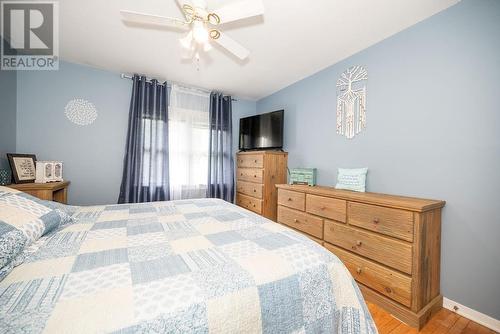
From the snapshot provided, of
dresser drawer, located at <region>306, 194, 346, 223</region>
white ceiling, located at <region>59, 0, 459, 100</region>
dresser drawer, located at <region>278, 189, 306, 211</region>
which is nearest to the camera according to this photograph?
white ceiling, located at <region>59, 0, 459, 100</region>

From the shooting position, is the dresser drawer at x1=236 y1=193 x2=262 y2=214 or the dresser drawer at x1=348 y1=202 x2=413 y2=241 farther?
the dresser drawer at x1=236 y1=193 x2=262 y2=214

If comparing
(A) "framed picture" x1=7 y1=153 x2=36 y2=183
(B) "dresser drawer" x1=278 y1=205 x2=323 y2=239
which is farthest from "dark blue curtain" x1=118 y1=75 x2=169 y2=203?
(B) "dresser drawer" x1=278 y1=205 x2=323 y2=239

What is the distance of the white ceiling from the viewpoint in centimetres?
173

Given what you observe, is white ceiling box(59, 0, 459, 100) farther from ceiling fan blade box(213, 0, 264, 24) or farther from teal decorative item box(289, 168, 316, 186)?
teal decorative item box(289, 168, 316, 186)

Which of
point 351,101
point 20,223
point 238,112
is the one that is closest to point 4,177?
point 20,223

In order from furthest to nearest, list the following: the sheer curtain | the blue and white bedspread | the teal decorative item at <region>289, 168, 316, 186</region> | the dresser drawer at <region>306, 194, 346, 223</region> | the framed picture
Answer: the sheer curtain < the teal decorative item at <region>289, 168, 316, 186</region> < the framed picture < the dresser drawer at <region>306, 194, 346, 223</region> < the blue and white bedspread

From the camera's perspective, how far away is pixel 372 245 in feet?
5.73

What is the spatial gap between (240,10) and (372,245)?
7.03ft

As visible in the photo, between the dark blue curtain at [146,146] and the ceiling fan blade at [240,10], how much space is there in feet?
7.33

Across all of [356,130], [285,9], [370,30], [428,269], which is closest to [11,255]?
[285,9]

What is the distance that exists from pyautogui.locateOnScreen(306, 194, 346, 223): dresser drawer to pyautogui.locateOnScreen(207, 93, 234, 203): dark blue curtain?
6.26 feet

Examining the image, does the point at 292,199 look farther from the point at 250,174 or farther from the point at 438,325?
the point at 438,325

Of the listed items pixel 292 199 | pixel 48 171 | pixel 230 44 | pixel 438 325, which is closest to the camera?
pixel 438 325

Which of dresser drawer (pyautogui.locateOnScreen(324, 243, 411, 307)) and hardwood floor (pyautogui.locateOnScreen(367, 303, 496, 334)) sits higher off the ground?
dresser drawer (pyautogui.locateOnScreen(324, 243, 411, 307))
